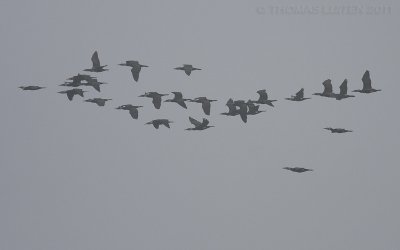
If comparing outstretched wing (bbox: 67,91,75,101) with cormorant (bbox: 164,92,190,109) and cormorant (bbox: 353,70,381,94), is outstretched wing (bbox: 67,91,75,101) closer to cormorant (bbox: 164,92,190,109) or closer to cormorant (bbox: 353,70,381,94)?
cormorant (bbox: 164,92,190,109)

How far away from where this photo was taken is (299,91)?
117m

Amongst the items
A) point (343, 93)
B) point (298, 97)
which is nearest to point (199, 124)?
point (298, 97)

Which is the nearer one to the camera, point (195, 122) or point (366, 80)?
point (366, 80)

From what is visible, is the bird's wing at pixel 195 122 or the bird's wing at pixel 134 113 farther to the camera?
the bird's wing at pixel 195 122

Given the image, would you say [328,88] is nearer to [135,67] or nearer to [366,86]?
[366,86]

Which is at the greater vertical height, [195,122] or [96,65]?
[96,65]

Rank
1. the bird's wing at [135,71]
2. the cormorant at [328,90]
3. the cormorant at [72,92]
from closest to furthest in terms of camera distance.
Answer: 1. the bird's wing at [135,71]
2. the cormorant at [328,90]
3. the cormorant at [72,92]

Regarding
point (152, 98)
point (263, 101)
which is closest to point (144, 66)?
point (152, 98)

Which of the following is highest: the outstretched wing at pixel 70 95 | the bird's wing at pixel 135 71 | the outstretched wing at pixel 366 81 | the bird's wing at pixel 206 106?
the bird's wing at pixel 135 71

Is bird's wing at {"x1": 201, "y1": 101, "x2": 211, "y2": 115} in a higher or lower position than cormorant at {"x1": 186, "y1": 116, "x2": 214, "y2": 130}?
higher

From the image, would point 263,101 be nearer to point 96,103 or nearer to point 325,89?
point 325,89

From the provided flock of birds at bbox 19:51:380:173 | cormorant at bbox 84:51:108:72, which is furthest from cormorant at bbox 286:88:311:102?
cormorant at bbox 84:51:108:72

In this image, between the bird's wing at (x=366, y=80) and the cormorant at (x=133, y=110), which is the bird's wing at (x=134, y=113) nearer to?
the cormorant at (x=133, y=110)

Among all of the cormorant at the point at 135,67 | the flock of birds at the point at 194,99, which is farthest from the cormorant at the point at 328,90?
the cormorant at the point at 135,67
